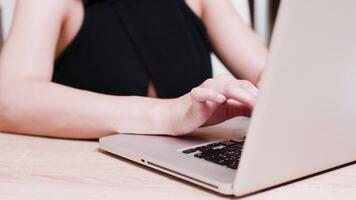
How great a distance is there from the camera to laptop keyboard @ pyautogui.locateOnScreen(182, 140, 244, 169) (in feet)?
1.89

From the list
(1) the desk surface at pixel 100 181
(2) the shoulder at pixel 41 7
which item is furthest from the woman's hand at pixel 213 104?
(2) the shoulder at pixel 41 7

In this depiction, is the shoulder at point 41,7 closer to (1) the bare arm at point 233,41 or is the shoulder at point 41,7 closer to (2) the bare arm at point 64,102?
(2) the bare arm at point 64,102

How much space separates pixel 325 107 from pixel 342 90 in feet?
0.10

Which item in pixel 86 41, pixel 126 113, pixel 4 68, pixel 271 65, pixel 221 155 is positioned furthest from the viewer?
pixel 86 41

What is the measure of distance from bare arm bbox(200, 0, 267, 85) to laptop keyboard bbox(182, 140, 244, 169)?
1.85 ft

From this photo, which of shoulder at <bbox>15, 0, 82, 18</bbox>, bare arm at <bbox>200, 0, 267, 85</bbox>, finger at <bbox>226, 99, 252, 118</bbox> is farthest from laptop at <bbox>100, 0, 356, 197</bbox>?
bare arm at <bbox>200, 0, 267, 85</bbox>

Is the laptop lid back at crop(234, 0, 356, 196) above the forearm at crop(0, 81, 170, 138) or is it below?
above

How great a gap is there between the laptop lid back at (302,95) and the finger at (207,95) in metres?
0.14

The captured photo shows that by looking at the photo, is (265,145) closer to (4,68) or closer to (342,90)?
(342,90)

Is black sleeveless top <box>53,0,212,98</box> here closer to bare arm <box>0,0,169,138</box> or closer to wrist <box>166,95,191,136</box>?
bare arm <box>0,0,169,138</box>

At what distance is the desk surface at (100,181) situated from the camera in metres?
0.52

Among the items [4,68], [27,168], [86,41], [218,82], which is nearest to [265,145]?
[218,82]

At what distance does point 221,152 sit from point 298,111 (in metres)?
0.17

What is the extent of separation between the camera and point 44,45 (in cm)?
90
